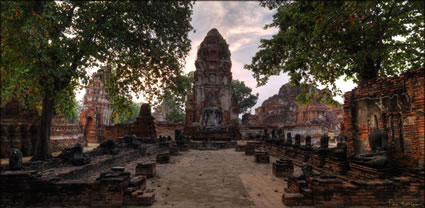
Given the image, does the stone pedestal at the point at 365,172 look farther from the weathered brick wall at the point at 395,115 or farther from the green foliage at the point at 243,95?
the green foliage at the point at 243,95

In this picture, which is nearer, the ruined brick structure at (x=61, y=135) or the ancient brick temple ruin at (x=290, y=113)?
the ruined brick structure at (x=61, y=135)

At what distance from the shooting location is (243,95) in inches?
1991

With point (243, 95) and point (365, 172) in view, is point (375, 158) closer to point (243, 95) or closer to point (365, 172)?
point (365, 172)

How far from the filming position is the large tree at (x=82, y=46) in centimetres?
700

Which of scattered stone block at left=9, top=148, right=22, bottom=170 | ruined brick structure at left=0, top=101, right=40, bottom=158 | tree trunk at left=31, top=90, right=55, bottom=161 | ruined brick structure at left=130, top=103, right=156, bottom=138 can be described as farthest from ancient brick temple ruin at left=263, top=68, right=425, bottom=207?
ruined brick structure at left=0, top=101, right=40, bottom=158

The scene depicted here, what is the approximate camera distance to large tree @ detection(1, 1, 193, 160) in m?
7.00

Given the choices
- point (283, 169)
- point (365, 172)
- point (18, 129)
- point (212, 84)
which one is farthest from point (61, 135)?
point (365, 172)

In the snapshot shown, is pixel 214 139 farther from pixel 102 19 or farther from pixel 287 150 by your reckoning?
pixel 102 19

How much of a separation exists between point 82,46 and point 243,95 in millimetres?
44363

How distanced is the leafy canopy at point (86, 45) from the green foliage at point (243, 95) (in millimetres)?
38529

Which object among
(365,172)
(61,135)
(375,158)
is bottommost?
(365,172)

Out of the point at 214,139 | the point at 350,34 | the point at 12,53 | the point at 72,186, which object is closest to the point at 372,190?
the point at 350,34

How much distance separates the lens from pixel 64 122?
21.1m

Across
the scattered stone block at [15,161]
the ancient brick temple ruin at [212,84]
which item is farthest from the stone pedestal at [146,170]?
the ancient brick temple ruin at [212,84]
